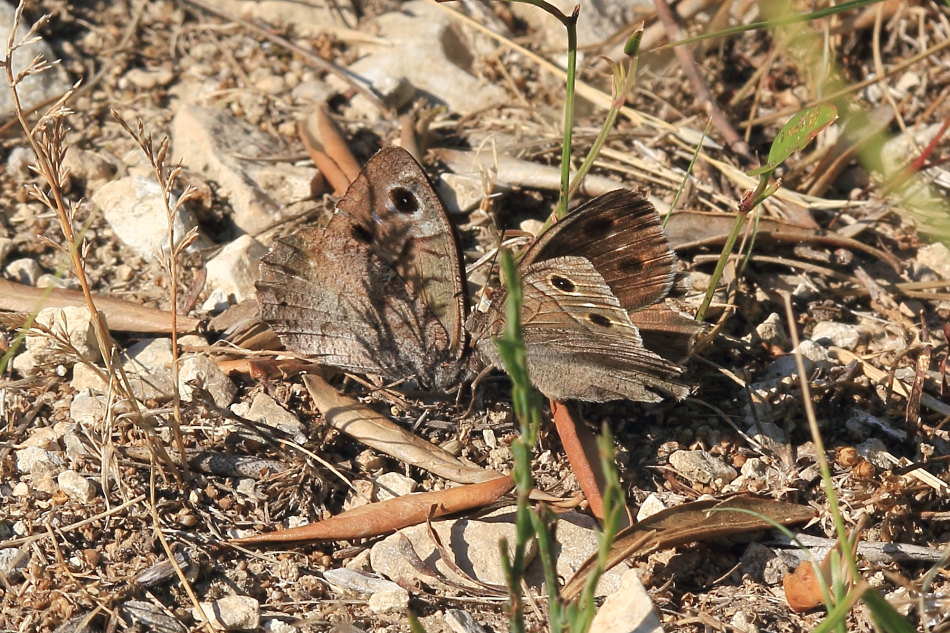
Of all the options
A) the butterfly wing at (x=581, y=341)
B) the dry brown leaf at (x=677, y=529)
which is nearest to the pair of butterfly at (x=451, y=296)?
the butterfly wing at (x=581, y=341)

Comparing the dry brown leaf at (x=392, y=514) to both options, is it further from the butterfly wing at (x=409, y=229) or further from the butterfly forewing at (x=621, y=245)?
the butterfly forewing at (x=621, y=245)

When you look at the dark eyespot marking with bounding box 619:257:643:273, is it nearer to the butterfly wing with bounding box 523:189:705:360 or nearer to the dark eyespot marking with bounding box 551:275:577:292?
the butterfly wing with bounding box 523:189:705:360

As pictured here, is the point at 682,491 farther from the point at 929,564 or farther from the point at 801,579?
the point at 929,564

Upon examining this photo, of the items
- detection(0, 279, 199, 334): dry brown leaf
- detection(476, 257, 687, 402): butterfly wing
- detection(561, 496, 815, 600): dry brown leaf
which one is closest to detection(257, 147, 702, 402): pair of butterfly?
detection(476, 257, 687, 402): butterfly wing

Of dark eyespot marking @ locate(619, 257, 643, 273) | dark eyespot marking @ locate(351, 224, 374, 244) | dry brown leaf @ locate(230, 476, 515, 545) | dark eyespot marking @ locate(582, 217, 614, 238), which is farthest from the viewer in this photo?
dark eyespot marking @ locate(351, 224, 374, 244)

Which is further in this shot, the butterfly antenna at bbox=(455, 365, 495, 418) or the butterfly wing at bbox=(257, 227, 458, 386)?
the butterfly wing at bbox=(257, 227, 458, 386)

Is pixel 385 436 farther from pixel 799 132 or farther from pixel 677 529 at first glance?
pixel 799 132

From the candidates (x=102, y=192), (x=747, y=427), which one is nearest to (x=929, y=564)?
(x=747, y=427)
